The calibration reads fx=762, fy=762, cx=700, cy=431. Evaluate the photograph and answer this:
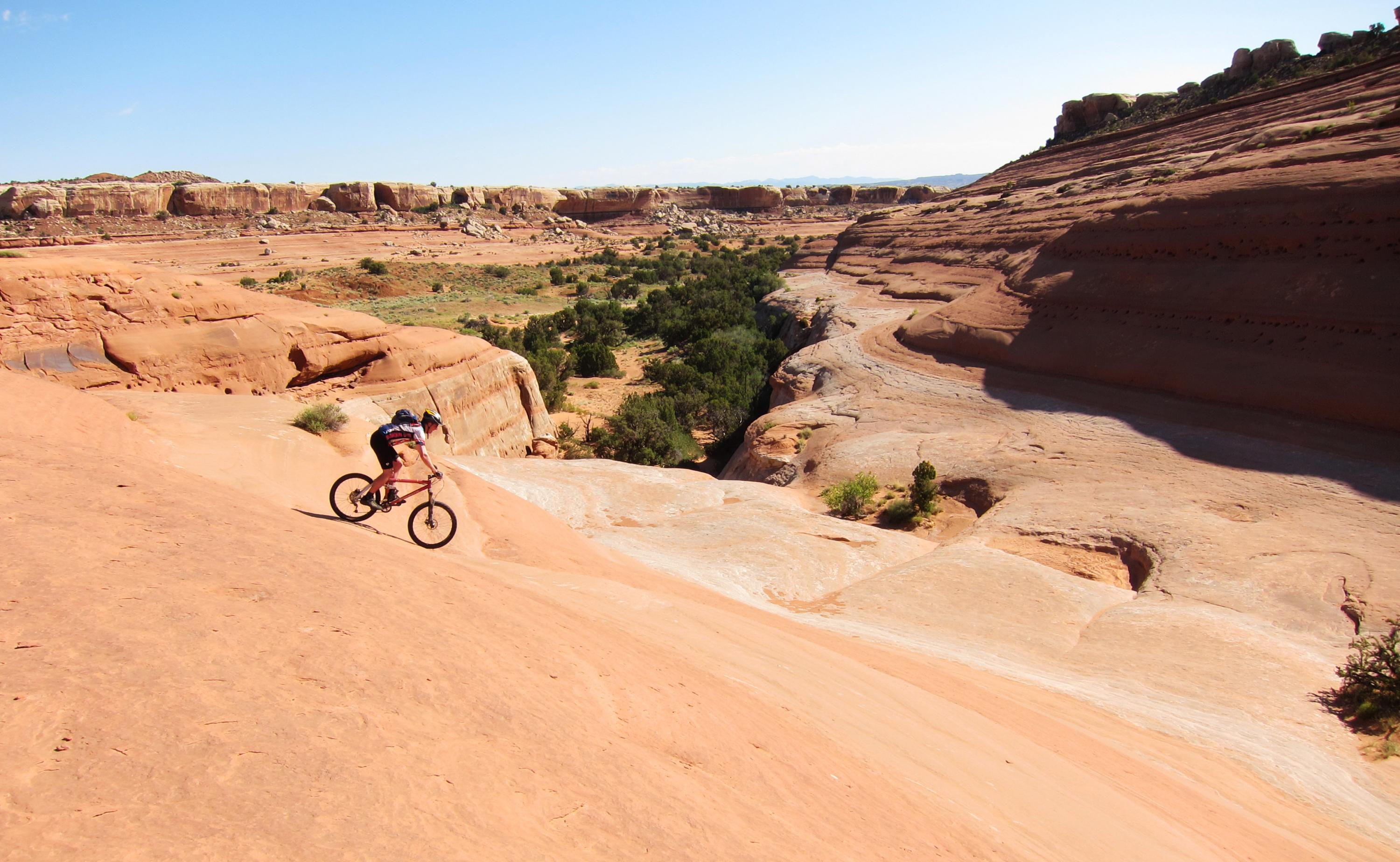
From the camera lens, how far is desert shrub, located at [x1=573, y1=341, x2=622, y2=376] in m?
30.8

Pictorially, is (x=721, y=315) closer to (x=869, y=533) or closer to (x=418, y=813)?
(x=869, y=533)

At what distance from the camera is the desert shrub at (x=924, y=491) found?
14.0 metres

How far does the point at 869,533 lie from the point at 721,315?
25.9m

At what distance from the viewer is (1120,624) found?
916 cm

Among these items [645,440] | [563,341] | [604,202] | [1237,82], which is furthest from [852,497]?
[604,202]

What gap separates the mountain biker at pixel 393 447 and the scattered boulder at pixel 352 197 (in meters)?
72.5

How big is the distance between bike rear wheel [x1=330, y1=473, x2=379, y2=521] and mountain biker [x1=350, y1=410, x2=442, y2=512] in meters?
0.07

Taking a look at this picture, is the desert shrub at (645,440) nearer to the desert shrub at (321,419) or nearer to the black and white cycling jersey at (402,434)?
the desert shrub at (321,419)

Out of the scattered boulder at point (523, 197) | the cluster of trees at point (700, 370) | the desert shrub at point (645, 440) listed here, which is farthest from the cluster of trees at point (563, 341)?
the scattered boulder at point (523, 197)

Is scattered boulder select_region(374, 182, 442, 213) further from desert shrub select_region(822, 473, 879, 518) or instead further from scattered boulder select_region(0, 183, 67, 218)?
desert shrub select_region(822, 473, 879, 518)

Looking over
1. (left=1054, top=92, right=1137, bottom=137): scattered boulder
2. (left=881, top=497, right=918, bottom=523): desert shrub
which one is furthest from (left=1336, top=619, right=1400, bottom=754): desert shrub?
(left=1054, top=92, right=1137, bottom=137): scattered boulder

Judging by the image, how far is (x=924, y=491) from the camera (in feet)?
45.8

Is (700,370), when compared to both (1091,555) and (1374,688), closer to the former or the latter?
(1091,555)

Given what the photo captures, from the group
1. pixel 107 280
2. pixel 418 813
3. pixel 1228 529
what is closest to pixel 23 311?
pixel 107 280
